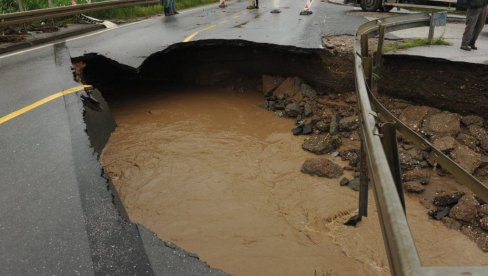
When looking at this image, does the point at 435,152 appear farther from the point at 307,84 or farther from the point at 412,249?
the point at 307,84

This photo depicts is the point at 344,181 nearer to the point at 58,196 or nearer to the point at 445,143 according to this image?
the point at 445,143

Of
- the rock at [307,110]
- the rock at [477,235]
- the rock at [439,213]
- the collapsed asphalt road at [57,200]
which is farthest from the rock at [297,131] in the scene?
the collapsed asphalt road at [57,200]

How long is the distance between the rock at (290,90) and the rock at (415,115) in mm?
2512

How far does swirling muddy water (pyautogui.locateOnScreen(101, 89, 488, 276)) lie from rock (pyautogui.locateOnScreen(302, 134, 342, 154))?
0.15 metres

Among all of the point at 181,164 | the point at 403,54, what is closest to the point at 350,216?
the point at 181,164

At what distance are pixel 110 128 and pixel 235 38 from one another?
13.2 feet

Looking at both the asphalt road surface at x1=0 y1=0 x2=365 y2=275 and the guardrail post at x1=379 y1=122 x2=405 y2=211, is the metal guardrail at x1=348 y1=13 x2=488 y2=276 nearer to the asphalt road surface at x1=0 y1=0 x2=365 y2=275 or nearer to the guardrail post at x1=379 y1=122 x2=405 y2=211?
the guardrail post at x1=379 y1=122 x2=405 y2=211

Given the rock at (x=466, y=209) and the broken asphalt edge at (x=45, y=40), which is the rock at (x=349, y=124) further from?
the broken asphalt edge at (x=45, y=40)

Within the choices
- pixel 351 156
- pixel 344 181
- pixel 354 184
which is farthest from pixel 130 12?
pixel 354 184

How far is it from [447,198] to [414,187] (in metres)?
0.50

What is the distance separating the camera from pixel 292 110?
8.70m

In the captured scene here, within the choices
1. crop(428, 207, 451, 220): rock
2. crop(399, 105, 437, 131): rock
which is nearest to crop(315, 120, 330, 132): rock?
crop(399, 105, 437, 131): rock

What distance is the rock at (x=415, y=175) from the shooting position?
6105mm

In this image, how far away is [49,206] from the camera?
10.7 ft
